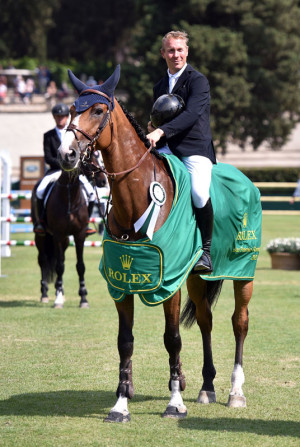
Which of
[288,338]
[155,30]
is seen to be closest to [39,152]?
[155,30]

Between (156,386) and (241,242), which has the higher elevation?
(241,242)

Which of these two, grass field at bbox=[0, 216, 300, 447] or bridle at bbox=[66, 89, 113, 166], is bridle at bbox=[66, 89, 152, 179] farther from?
grass field at bbox=[0, 216, 300, 447]

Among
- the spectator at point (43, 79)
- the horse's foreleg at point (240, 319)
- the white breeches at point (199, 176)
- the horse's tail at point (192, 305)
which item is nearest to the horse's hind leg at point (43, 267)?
the horse's tail at point (192, 305)

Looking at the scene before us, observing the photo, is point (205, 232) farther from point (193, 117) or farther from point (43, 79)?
point (43, 79)

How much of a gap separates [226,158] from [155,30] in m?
10.7

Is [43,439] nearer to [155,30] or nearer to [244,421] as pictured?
[244,421]

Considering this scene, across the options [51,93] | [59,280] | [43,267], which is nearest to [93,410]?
[59,280]

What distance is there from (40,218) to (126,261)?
6.57m

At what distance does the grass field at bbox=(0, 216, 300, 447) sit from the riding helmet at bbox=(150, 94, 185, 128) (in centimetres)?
228

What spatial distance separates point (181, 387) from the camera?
21.7 feet

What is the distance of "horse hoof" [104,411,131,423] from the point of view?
620cm

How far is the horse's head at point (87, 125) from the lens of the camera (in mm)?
5773

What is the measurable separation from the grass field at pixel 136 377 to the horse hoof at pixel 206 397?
0.27ft

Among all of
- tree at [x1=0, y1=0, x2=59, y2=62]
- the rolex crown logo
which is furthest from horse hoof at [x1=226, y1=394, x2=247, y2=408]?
tree at [x1=0, y1=0, x2=59, y2=62]
